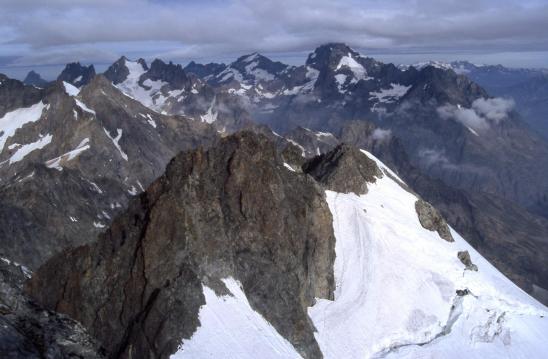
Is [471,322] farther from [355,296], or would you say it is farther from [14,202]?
[14,202]

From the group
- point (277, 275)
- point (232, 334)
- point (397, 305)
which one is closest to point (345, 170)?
point (397, 305)

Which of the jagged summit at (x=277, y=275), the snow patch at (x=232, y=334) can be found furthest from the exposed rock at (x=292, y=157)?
the snow patch at (x=232, y=334)

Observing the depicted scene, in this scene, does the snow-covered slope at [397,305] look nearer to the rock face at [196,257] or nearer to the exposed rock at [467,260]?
the exposed rock at [467,260]

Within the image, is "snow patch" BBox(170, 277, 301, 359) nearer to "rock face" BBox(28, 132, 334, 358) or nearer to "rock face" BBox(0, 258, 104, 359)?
"rock face" BBox(28, 132, 334, 358)

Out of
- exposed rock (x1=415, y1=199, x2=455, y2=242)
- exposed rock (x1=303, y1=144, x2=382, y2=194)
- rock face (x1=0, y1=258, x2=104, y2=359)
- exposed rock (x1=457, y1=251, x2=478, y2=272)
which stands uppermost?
rock face (x1=0, y1=258, x2=104, y2=359)

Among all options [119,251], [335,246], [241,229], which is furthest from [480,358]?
[119,251]

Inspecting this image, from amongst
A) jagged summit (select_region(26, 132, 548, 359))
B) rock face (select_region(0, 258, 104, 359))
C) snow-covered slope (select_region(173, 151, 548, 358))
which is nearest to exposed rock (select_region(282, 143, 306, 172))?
jagged summit (select_region(26, 132, 548, 359))

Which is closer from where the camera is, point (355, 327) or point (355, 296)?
point (355, 327)
